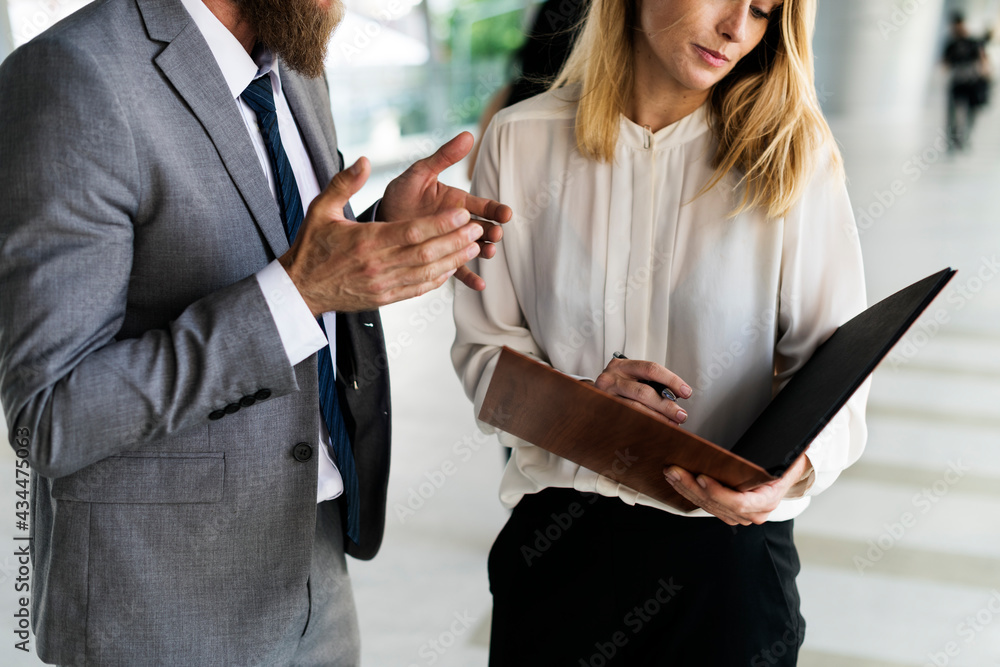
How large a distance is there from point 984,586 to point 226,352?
303 centimetres

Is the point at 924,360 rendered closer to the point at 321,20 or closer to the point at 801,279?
the point at 801,279

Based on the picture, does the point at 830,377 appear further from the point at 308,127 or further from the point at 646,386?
the point at 308,127

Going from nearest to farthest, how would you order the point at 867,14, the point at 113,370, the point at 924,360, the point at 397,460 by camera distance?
the point at 113,370 < the point at 397,460 < the point at 924,360 < the point at 867,14

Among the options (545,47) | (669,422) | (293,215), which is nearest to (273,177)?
(293,215)

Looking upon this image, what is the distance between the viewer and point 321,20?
1.40m

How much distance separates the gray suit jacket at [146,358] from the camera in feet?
3.43

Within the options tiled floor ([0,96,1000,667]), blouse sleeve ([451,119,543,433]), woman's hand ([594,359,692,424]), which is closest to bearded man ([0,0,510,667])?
blouse sleeve ([451,119,543,433])

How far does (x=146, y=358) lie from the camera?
109cm

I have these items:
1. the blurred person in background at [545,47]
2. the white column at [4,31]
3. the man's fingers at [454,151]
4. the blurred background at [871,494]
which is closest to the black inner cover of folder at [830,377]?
the man's fingers at [454,151]

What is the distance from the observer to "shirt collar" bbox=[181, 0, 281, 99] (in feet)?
4.19

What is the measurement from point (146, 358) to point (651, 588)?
870mm

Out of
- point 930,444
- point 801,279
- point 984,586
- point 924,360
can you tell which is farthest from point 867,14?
point 801,279

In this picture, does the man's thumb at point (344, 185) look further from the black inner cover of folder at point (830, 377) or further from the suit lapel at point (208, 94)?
the black inner cover of folder at point (830, 377)

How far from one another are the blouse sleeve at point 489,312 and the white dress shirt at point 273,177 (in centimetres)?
25
